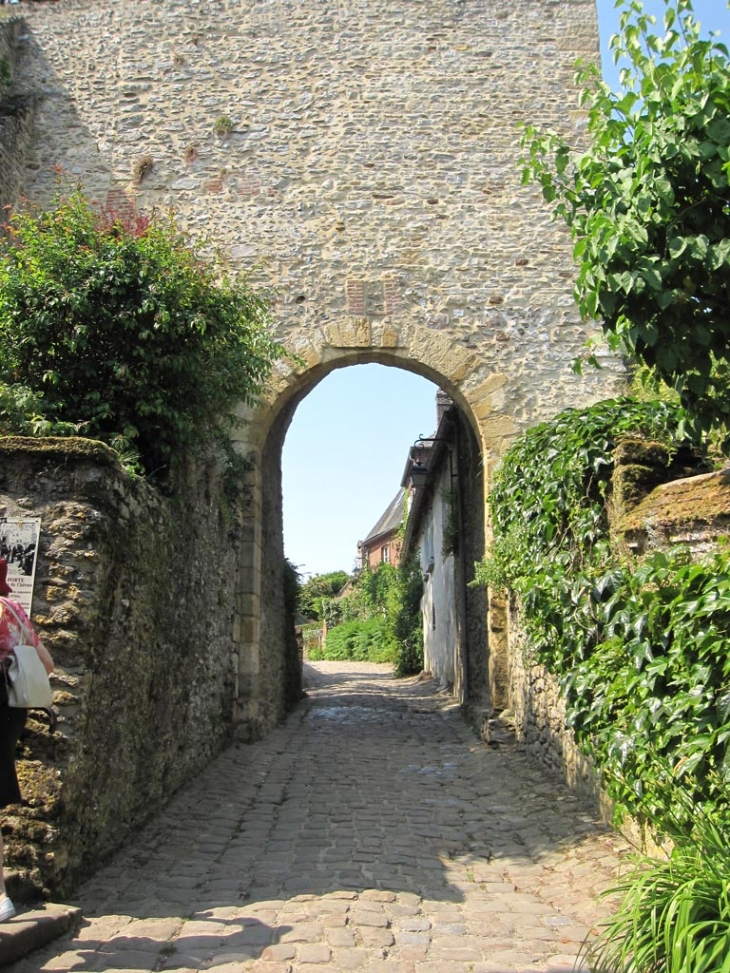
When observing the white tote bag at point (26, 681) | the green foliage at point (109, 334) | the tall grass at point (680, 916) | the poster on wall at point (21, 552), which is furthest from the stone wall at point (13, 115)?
the tall grass at point (680, 916)

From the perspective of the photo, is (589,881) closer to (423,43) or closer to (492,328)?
(492,328)

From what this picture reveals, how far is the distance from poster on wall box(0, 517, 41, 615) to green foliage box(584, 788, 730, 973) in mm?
2694

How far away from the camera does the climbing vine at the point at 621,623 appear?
10.0 feet

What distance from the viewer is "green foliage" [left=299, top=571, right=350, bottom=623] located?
41500 millimetres

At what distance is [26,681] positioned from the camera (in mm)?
3164

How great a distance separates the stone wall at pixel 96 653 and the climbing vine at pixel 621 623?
2.22 metres

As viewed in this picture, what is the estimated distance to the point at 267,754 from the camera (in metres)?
7.48

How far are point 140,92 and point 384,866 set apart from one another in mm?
8282

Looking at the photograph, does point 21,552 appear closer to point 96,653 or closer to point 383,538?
point 96,653

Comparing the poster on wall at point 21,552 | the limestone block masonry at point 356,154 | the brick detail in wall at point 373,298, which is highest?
the limestone block masonry at point 356,154

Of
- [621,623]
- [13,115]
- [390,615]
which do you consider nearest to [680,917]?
[621,623]

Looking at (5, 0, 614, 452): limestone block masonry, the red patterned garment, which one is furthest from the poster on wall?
(5, 0, 614, 452): limestone block masonry

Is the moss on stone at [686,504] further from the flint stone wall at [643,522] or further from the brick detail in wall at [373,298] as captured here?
the brick detail in wall at [373,298]

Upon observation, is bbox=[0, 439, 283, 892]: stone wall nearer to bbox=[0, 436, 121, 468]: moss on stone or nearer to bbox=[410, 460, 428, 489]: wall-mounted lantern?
bbox=[0, 436, 121, 468]: moss on stone
